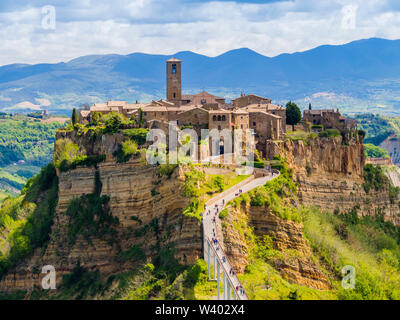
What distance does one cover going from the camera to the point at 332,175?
236ft

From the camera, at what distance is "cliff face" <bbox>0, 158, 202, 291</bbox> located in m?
56.4

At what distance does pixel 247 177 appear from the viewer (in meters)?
59.0

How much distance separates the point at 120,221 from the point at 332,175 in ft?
79.1

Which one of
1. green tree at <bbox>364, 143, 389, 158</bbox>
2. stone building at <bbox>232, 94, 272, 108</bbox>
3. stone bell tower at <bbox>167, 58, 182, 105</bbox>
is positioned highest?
stone bell tower at <bbox>167, 58, 182, 105</bbox>

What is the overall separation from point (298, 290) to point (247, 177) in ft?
42.0

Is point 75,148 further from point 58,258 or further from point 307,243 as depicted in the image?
point 307,243

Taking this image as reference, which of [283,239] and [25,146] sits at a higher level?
[25,146]

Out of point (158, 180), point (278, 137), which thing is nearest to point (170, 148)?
point (158, 180)

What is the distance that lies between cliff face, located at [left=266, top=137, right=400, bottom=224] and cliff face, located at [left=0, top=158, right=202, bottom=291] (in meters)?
13.7

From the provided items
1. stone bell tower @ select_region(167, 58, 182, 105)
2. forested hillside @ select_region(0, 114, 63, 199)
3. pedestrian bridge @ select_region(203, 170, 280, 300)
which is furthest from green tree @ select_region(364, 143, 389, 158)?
pedestrian bridge @ select_region(203, 170, 280, 300)

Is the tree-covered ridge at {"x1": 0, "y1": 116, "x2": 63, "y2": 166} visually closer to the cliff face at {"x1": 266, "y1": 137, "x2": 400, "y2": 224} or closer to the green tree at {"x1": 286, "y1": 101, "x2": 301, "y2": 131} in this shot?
the green tree at {"x1": 286, "y1": 101, "x2": 301, "y2": 131}

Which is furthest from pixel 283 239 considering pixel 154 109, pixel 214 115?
pixel 154 109

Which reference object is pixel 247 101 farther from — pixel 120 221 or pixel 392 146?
pixel 392 146

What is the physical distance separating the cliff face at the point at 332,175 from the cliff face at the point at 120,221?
45.1 feet
